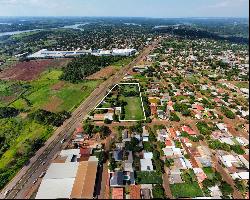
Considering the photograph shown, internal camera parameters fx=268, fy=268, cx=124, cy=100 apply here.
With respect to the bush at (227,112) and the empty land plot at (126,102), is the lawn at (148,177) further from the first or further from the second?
the bush at (227,112)

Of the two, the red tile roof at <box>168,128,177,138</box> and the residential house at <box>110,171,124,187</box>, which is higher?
the residential house at <box>110,171,124,187</box>

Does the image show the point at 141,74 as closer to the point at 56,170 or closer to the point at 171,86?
the point at 171,86

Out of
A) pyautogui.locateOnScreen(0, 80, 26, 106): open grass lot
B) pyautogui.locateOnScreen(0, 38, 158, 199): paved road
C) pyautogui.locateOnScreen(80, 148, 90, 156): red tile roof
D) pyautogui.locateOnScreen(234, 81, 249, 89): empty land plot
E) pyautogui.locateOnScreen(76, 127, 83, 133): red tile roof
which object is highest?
pyautogui.locateOnScreen(80, 148, 90, 156): red tile roof

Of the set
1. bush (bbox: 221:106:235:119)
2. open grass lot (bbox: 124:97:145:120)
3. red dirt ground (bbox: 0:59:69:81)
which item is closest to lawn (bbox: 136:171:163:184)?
open grass lot (bbox: 124:97:145:120)

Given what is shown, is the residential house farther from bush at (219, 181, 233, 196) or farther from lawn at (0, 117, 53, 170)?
lawn at (0, 117, 53, 170)

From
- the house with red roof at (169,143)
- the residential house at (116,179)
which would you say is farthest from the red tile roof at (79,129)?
the house with red roof at (169,143)

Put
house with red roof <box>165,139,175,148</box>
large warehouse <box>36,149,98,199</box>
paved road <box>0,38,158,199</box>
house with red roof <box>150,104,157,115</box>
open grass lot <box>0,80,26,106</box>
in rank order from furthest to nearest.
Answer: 1. open grass lot <box>0,80,26,106</box>
2. house with red roof <box>150,104,157,115</box>
3. house with red roof <box>165,139,175,148</box>
4. paved road <box>0,38,158,199</box>
5. large warehouse <box>36,149,98,199</box>

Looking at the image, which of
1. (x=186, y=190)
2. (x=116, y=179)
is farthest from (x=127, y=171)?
(x=186, y=190)
